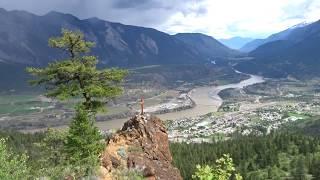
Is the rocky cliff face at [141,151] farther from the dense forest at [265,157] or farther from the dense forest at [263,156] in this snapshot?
the dense forest at [265,157]

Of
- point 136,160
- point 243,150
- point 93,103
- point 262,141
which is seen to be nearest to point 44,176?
point 136,160

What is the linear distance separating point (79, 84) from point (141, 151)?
41.1 feet

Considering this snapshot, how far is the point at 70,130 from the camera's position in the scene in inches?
1836

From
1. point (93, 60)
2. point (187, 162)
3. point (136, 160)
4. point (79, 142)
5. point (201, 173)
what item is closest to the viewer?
point (201, 173)

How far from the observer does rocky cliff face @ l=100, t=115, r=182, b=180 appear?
35453mm

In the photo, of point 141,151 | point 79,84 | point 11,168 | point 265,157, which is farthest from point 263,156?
point 11,168

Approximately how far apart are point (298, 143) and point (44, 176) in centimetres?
17555

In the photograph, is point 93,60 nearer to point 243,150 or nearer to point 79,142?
point 79,142

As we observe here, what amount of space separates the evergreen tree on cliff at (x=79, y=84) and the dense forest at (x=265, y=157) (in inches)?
3991

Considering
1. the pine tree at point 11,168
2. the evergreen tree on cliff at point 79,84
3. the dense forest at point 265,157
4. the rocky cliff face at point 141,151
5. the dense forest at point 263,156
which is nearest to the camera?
the pine tree at point 11,168

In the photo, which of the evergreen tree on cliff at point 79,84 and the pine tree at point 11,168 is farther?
the evergreen tree on cliff at point 79,84

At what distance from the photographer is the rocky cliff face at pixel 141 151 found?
3545cm

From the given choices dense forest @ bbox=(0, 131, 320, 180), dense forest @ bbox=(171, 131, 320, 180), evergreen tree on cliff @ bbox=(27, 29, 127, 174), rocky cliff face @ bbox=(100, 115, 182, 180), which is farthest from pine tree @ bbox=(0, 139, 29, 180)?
dense forest @ bbox=(171, 131, 320, 180)

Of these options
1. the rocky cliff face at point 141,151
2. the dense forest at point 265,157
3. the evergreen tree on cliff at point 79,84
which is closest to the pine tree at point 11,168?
the rocky cliff face at point 141,151
